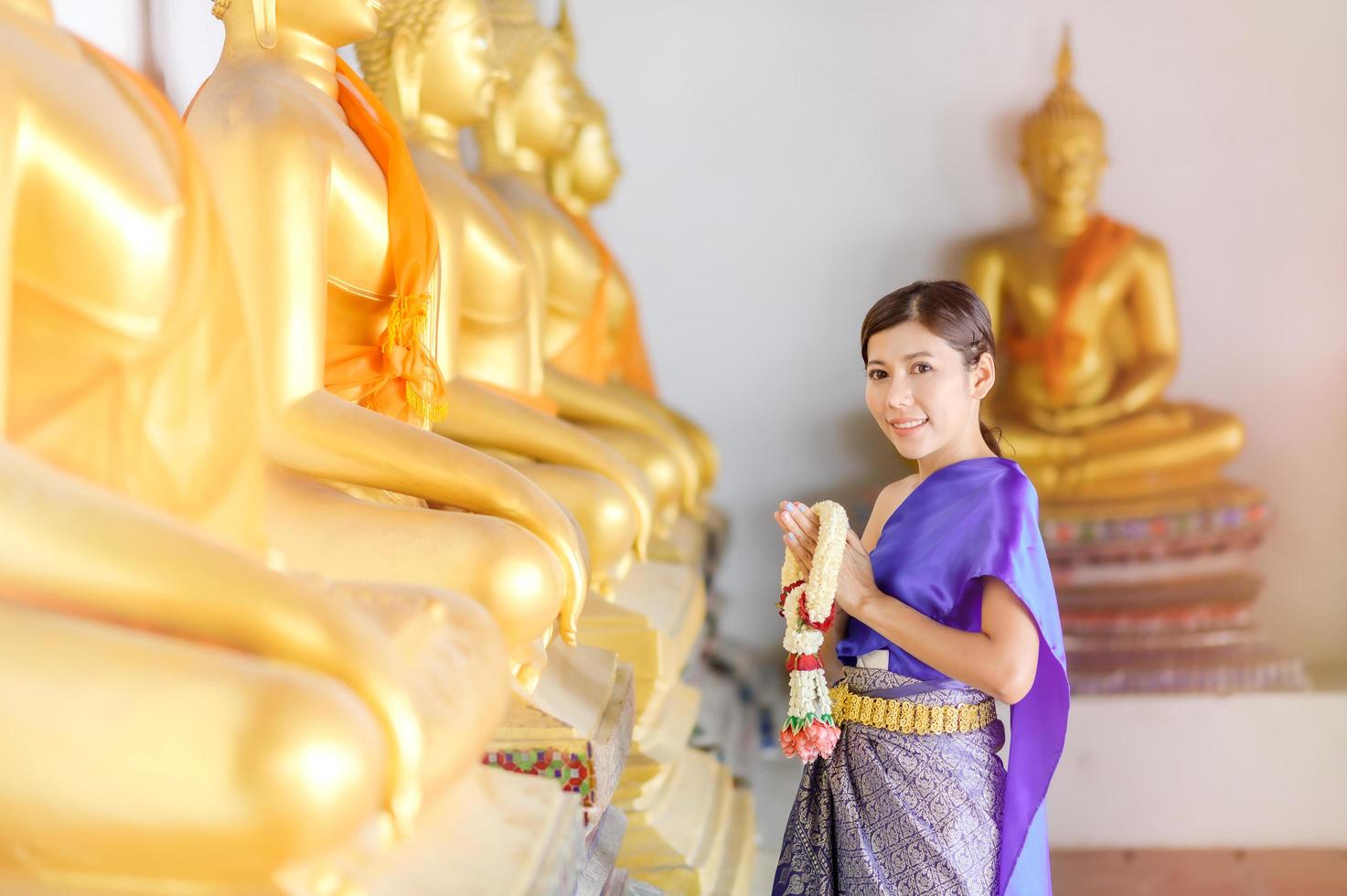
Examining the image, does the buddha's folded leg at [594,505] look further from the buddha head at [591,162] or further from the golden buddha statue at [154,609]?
the buddha head at [591,162]

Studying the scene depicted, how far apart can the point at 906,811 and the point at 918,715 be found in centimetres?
9

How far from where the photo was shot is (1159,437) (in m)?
3.58

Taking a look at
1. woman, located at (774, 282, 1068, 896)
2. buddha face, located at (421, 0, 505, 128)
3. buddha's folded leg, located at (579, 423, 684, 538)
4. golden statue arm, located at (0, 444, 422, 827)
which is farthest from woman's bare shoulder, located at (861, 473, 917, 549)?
buddha's folded leg, located at (579, 423, 684, 538)

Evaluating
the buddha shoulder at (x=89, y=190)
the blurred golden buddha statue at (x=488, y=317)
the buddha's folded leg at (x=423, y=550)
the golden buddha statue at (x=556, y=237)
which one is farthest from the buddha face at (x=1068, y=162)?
the buddha shoulder at (x=89, y=190)

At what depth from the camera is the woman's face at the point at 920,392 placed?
1.41 meters

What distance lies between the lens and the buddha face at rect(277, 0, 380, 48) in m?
1.56

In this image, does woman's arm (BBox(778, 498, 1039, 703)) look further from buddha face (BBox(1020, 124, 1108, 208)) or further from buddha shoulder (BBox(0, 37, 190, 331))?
buddha face (BBox(1020, 124, 1108, 208))

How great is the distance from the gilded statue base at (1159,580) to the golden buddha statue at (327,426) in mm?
2257

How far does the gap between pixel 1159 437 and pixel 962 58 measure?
1.24 m

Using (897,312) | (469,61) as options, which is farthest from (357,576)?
(469,61)

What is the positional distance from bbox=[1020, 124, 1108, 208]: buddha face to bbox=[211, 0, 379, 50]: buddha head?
2.50 meters

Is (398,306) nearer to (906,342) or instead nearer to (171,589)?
(906,342)

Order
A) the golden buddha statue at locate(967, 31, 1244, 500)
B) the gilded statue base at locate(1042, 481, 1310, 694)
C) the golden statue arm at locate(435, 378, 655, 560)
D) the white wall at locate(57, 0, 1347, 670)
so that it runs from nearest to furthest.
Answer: the golden statue arm at locate(435, 378, 655, 560), the gilded statue base at locate(1042, 481, 1310, 694), the golden buddha statue at locate(967, 31, 1244, 500), the white wall at locate(57, 0, 1347, 670)

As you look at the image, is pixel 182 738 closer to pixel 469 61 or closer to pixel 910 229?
pixel 469 61
